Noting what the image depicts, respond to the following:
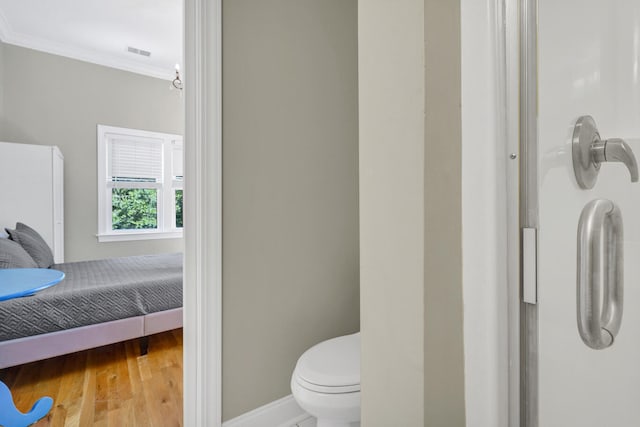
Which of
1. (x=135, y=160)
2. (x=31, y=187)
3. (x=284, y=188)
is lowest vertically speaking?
(x=284, y=188)

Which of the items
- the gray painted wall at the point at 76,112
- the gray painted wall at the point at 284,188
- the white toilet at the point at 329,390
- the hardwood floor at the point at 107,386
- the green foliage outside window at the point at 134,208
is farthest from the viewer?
the green foliage outside window at the point at 134,208

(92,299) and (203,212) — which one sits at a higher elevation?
(203,212)

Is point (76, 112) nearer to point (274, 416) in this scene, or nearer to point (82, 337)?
point (82, 337)

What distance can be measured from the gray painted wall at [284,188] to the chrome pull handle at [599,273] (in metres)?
1.27

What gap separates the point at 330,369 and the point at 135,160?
3894 millimetres

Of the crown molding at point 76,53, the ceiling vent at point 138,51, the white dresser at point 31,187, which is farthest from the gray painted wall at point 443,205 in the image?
the crown molding at point 76,53

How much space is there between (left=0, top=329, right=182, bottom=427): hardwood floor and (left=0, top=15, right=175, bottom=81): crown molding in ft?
10.3

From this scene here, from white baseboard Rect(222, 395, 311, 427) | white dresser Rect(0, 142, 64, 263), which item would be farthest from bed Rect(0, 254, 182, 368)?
white baseboard Rect(222, 395, 311, 427)

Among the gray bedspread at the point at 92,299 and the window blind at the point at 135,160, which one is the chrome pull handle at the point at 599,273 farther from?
the window blind at the point at 135,160

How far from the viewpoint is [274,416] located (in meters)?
1.59

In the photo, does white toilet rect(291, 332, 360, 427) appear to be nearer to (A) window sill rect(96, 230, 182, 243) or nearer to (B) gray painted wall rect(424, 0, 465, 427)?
(B) gray painted wall rect(424, 0, 465, 427)

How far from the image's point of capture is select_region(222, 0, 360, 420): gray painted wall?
148 centimetres

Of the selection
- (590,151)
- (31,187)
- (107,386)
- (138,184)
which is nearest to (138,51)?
(138,184)

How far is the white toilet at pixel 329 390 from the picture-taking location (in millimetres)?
1238
